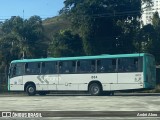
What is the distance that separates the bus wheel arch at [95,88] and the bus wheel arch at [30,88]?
16.6 feet

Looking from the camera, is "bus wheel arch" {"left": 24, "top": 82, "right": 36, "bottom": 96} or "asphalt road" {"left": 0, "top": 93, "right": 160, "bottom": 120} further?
"bus wheel arch" {"left": 24, "top": 82, "right": 36, "bottom": 96}

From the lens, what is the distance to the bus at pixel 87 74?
2933 centimetres

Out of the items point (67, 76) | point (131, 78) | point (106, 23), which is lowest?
point (131, 78)

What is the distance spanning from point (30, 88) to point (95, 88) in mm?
5927

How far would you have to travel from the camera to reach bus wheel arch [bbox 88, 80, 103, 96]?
30.9 meters

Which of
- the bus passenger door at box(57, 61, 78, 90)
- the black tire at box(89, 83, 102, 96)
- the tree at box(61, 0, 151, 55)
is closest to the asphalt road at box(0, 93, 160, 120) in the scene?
the black tire at box(89, 83, 102, 96)

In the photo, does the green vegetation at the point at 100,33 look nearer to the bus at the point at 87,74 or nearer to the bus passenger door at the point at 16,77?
the bus passenger door at the point at 16,77

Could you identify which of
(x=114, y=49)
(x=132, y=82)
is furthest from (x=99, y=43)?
(x=132, y=82)

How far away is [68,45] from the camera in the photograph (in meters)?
56.0

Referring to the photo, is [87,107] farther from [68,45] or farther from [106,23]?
[68,45]

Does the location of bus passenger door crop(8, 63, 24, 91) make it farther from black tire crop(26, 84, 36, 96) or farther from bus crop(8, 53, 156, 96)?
black tire crop(26, 84, 36, 96)

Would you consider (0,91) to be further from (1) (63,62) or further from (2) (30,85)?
(1) (63,62)

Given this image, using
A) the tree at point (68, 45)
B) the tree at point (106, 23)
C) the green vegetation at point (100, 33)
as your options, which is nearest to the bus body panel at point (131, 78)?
the green vegetation at point (100, 33)

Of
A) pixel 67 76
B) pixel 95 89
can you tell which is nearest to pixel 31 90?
pixel 67 76
